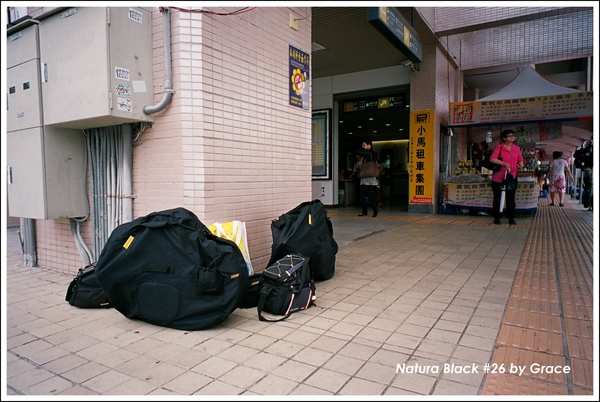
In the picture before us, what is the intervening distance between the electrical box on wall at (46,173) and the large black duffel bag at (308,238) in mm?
2179

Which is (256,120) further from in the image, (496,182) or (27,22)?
(496,182)

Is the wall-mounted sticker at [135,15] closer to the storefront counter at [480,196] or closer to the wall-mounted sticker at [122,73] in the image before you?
the wall-mounted sticker at [122,73]

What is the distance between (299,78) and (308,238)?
214cm

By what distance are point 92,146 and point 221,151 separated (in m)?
1.55

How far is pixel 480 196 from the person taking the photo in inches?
370

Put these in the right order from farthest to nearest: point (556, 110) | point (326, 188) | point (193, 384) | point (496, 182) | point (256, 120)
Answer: point (326, 188)
point (556, 110)
point (496, 182)
point (256, 120)
point (193, 384)

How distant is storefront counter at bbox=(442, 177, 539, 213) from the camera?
912 centimetres

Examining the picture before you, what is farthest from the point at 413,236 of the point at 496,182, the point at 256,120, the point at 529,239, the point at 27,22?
the point at 27,22

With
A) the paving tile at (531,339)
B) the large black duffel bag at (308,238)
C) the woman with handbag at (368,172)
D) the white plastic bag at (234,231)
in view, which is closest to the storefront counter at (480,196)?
the woman with handbag at (368,172)

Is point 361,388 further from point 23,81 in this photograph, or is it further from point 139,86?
point 23,81

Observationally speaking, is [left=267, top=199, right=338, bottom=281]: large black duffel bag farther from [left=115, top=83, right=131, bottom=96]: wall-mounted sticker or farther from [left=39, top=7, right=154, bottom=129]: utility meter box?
[left=115, top=83, right=131, bottom=96]: wall-mounted sticker

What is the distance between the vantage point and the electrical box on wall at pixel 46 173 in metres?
3.84

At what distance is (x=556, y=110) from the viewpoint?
354 inches

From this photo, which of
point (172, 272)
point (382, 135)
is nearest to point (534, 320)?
point (172, 272)
